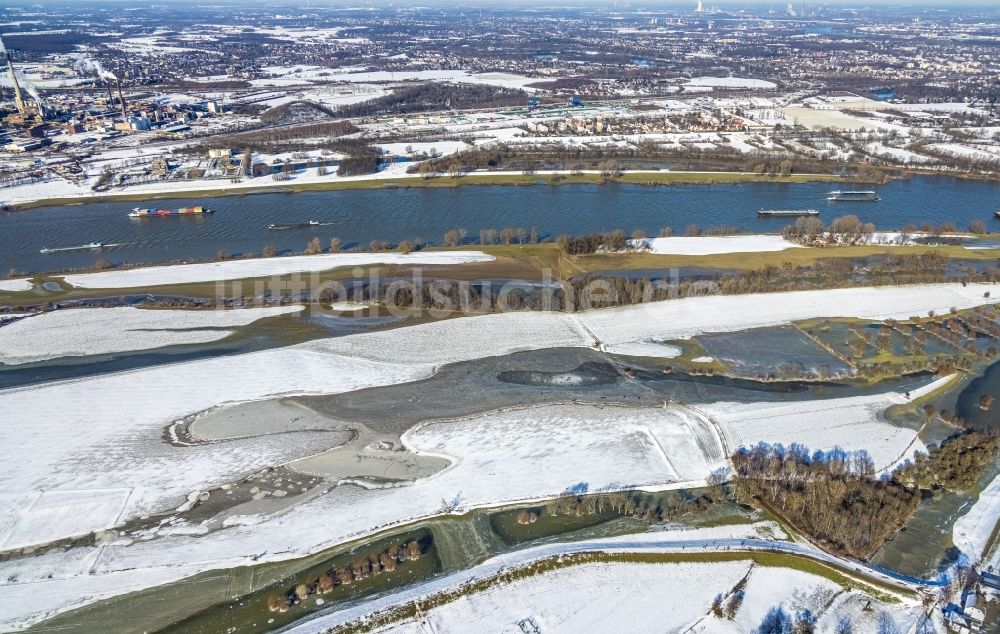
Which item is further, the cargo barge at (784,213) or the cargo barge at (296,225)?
the cargo barge at (784,213)

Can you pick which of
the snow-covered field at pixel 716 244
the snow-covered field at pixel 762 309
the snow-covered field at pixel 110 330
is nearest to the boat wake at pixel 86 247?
the snow-covered field at pixel 110 330

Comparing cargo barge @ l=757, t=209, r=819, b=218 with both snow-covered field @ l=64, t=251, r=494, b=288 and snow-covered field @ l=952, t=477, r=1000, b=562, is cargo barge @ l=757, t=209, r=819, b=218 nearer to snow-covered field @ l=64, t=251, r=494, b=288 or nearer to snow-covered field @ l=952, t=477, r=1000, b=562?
snow-covered field @ l=64, t=251, r=494, b=288

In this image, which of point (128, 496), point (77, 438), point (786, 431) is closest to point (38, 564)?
point (128, 496)

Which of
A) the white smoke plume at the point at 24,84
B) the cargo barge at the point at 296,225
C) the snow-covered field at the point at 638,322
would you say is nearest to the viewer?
the snow-covered field at the point at 638,322

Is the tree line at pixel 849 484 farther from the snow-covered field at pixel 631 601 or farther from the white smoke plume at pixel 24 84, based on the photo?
the white smoke plume at pixel 24 84

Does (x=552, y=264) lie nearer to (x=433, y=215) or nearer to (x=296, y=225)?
(x=433, y=215)

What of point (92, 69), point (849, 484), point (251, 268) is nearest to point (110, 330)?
point (251, 268)
